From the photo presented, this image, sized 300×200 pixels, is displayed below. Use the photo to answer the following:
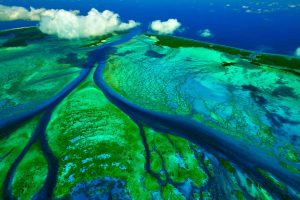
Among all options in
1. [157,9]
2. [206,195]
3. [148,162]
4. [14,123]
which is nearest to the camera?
[206,195]

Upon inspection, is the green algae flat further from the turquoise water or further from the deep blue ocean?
the deep blue ocean

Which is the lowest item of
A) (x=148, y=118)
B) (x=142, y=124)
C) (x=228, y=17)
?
(x=142, y=124)

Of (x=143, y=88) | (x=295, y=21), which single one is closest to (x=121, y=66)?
(x=143, y=88)

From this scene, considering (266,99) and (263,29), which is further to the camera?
(263,29)

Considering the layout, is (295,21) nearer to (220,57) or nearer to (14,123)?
(220,57)

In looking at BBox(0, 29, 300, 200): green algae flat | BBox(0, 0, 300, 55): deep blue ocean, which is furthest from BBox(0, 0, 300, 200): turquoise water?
BBox(0, 0, 300, 55): deep blue ocean

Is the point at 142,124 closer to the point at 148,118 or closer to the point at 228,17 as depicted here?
the point at 148,118

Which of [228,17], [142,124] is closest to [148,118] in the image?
[142,124]
